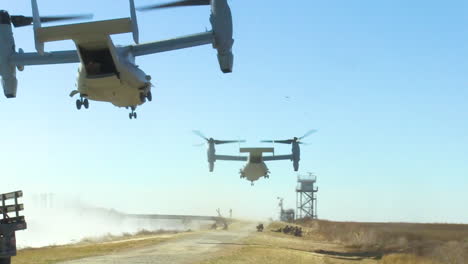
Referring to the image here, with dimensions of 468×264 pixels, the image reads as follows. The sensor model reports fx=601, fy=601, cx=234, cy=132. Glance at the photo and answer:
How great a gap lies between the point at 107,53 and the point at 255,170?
46.8 meters

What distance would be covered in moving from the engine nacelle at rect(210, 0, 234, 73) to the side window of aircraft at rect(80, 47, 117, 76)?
552 centimetres

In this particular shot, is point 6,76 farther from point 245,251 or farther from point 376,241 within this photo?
point 376,241

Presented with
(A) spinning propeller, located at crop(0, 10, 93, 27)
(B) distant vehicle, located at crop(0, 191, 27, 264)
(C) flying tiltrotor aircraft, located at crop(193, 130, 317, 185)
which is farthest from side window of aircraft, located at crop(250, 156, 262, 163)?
(B) distant vehicle, located at crop(0, 191, 27, 264)

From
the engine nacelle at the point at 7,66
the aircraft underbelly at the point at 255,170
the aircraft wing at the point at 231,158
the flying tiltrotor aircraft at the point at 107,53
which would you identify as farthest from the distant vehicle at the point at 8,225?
the aircraft wing at the point at 231,158

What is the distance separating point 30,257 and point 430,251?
90.8 feet

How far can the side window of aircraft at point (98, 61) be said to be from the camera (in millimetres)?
26812

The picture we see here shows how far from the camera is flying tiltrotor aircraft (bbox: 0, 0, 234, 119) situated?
2417cm

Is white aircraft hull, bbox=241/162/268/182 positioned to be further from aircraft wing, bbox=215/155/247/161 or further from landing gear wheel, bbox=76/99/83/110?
landing gear wheel, bbox=76/99/83/110

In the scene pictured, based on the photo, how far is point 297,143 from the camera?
266 ft

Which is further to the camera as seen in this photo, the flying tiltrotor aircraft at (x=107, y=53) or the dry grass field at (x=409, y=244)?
the dry grass field at (x=409, y=244)

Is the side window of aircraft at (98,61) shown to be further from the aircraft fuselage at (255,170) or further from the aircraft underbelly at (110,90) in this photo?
the aircraft fuselage at (255,170)

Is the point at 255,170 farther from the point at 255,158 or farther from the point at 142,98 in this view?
the point at 142,98

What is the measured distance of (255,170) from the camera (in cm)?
7231

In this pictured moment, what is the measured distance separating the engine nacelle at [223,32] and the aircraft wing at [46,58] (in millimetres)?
7611
